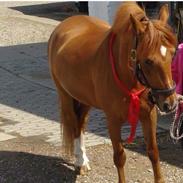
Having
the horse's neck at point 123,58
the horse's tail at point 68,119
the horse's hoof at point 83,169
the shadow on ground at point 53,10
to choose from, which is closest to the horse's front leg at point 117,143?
the horse's neck at point 123,58

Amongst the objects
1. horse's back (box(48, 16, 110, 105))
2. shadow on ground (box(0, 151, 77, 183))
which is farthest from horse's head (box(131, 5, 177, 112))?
shadow on ground (box(0, 151, 77, 183))

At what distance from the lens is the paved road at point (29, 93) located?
6.08 m

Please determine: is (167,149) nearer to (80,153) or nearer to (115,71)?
(80,153)

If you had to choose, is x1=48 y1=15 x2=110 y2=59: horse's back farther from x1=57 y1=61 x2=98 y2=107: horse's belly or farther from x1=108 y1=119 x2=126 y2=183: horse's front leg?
x1=108 y1=119 x2=126 y2=183: horse's front leg

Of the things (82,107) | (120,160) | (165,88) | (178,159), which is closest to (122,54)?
(165,88)

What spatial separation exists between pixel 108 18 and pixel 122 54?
19.0ft

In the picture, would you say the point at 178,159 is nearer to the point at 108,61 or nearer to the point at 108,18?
the point at 108,61

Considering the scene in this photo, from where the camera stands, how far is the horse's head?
3.32 meters

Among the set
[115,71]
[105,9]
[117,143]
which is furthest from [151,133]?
[105,9]

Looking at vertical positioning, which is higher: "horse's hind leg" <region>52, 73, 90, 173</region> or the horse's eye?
the horse's eye

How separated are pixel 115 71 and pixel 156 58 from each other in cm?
59

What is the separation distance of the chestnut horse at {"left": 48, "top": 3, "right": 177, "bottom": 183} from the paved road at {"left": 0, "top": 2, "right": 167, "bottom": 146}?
2.61ft

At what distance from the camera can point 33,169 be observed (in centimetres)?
501

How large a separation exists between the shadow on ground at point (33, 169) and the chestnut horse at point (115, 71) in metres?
0.18
